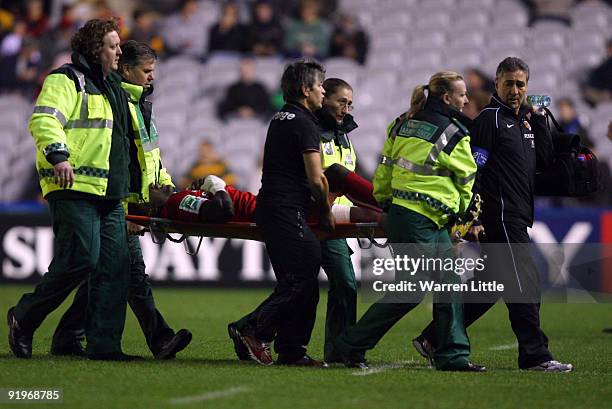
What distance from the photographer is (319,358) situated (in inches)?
346

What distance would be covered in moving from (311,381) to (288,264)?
95 centimetres

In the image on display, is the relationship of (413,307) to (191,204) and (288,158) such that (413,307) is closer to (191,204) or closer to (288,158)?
(288,158)

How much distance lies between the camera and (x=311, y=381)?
703 centimetres

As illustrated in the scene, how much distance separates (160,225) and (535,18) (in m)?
12.7

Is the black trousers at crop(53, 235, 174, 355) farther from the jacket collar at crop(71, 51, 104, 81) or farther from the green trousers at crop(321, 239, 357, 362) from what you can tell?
the jacket collar at crop(71, 51, 104, 81)

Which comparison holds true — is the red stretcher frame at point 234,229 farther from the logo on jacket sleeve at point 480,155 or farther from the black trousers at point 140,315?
the logo on jacket sleeve at point 480,155

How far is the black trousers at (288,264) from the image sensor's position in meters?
7.68

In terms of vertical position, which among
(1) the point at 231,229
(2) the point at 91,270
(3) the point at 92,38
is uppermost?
(3) the point at 92,38

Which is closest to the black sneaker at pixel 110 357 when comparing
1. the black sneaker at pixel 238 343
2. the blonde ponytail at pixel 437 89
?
the black sneaker at pixel 238 343

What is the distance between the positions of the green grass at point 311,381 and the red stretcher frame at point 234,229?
2.96 ft

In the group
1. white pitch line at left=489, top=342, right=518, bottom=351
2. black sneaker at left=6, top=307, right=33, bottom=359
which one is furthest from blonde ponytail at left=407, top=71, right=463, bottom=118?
black sneaker at left=6, top=307, right=33, bottom=359

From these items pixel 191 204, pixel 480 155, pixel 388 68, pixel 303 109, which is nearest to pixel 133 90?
pixel 191 204

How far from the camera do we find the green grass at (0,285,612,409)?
6238mm

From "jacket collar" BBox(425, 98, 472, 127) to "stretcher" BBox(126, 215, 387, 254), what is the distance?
0.92 metres
